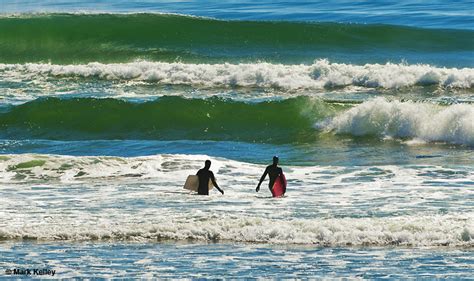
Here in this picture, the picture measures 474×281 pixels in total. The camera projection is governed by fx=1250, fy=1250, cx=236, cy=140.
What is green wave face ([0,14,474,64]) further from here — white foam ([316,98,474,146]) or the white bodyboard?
the white bodyboard

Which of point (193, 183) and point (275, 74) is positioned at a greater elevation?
point (275, 74)

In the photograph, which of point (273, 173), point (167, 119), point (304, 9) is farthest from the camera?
point (304, 9)

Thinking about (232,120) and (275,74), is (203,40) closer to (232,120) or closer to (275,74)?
(275,74)

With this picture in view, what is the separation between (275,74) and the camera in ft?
101

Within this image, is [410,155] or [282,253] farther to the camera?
[410,155]

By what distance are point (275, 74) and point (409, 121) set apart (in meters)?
7.20

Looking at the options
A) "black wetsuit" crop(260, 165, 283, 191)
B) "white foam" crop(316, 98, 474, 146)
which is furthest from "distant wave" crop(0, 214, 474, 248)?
"white foam" crop(316, 98, 474, 146)

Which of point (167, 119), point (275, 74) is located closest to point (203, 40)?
point (275, 74)

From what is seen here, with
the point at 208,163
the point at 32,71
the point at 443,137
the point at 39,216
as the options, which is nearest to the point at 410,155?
the point at 443,137

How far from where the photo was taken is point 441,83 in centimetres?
2952

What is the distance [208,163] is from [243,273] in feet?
17.2

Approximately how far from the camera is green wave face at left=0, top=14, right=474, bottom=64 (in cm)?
3528

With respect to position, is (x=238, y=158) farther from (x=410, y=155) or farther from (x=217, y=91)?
(x=217, y=91)

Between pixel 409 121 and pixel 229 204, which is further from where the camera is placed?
pixel 409 121
